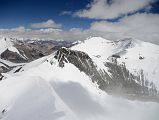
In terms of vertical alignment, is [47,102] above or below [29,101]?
below

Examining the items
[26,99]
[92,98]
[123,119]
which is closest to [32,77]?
[26,99]

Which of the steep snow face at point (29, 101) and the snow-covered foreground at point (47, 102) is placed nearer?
the steep snow face at point (29, 101)

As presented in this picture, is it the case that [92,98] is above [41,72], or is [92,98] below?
below

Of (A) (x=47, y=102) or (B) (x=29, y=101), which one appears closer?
(B) (x=29, y=101)

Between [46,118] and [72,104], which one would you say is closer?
[46,118]

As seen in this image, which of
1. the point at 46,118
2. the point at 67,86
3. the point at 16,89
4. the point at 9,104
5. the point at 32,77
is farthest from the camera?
the point at 67,86

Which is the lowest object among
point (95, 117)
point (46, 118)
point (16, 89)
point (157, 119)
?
point (157, 119)

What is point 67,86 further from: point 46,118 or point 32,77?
point 46,118

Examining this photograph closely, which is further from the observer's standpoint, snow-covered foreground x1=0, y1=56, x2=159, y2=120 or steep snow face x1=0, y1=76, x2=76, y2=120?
snow-covered foreground x1=0, y1=56, x2=159, y2=120

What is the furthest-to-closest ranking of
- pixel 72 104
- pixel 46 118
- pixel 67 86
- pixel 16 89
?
1. pixel 67 86
2. pixel 72 104
3. pixel 16 89
4. pixel 46 118
